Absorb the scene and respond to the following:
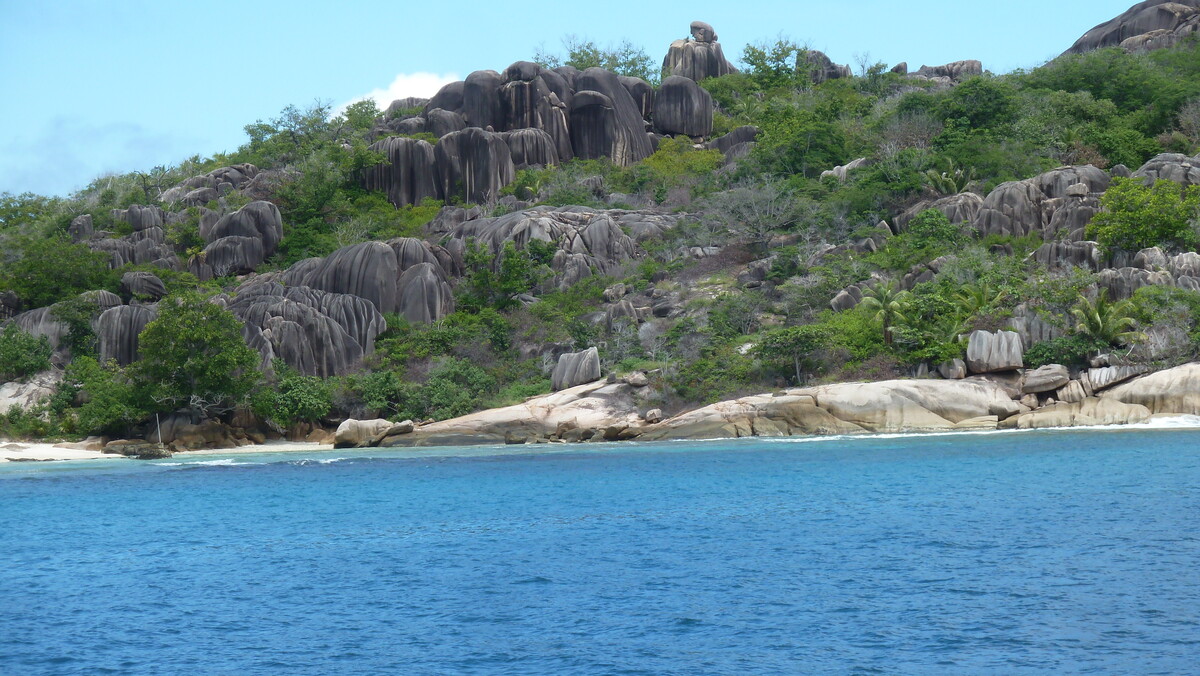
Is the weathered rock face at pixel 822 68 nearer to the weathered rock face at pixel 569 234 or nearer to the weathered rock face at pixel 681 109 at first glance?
the weathered rock face at pixel 681 109

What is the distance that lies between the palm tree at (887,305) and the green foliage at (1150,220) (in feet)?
30.9

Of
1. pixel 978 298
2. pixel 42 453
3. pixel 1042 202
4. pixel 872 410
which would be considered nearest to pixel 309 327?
pixel 42 453

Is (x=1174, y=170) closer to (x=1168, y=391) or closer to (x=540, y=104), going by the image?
(x=1168, y=391)

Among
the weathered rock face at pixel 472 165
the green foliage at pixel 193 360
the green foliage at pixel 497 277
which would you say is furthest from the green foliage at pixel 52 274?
the weathered rock face at pixel 472 165

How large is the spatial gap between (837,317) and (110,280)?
3817 centimetres

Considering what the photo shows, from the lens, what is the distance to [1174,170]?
48.9 metres

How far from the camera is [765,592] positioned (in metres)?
14.7

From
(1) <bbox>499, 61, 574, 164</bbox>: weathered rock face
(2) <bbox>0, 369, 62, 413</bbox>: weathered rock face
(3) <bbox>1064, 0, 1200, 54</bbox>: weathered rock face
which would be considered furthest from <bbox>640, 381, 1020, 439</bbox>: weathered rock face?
(3) <bbox>1064, 0, 1200, 54</bbox>: weathered rock face

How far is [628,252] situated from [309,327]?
733 inches

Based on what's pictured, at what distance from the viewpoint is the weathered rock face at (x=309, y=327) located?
48938 mm

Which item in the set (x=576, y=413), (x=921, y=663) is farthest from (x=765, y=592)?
(x=576, y=413)

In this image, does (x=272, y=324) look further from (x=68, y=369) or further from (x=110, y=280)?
(x=110, y=280)

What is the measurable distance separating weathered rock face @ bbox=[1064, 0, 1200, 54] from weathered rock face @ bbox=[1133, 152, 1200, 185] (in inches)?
1277

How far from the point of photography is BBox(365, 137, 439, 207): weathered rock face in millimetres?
72125
